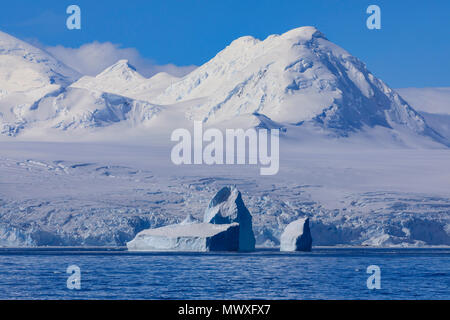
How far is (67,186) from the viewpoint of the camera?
161 meters

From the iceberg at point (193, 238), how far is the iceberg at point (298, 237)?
21.9 ft

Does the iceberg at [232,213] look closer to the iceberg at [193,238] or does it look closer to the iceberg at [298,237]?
the iceberg at [193,238]

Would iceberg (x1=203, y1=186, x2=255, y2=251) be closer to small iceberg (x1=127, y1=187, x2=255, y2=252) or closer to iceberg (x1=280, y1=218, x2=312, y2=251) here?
small iceberg (x1=127, y1=187, x2=255, y2=252)

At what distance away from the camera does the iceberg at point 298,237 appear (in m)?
85.4

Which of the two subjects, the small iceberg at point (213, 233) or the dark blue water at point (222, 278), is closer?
the dark blue water at point (222, 278)

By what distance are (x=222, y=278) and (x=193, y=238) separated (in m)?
30.0

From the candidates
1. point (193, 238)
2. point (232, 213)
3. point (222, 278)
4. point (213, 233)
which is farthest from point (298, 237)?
point (222, 278)

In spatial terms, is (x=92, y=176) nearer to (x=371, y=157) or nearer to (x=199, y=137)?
(x=199, y=137)

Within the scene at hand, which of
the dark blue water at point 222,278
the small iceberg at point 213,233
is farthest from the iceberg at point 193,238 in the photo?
the dark blue water at point 222,278

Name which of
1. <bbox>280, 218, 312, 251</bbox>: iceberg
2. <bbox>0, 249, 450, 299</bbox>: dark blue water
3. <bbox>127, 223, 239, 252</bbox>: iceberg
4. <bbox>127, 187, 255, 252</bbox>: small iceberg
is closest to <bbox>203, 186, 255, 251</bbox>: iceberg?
<bbox>127, 187, 255, 252</bbox>: small iceberg

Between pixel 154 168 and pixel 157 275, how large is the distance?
127281 mm

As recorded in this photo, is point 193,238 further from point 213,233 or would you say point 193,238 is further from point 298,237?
point 298,237

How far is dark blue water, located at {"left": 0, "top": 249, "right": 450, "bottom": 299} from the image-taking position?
43125 mm
